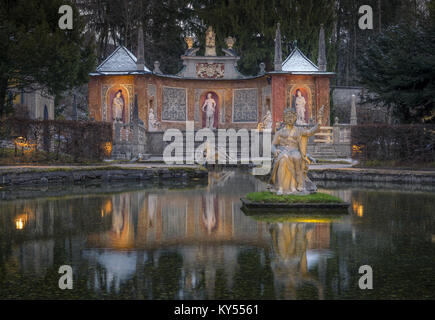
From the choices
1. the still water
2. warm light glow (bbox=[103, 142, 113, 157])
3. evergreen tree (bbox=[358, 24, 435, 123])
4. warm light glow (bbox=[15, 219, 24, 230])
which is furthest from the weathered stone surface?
evergreen tree (bbox=[358, 24, 435, 123])

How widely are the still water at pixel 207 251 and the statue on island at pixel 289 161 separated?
1.18m

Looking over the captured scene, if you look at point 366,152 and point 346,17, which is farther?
point 346,17

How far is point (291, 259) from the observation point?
7.29 meters

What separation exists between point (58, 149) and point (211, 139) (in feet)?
42.9

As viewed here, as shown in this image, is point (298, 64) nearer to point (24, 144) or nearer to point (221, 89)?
point (221, 89)

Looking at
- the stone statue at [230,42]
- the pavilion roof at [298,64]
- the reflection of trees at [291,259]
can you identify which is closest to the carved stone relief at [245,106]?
the pavilion roof at [298,64]

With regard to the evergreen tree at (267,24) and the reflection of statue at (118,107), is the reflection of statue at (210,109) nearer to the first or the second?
the evergreen tree at (267,24)

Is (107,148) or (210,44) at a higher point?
(210,44)

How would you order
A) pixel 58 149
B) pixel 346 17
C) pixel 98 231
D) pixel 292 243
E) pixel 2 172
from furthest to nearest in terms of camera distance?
pixel 346 17
pixel 58 149
pixel 2 172
pixel 98 231
pixel 292 243

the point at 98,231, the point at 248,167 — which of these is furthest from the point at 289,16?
the point at 98,231

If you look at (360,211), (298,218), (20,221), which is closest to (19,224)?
(20,221)

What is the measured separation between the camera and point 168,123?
3903cm

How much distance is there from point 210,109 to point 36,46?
18555 mm
